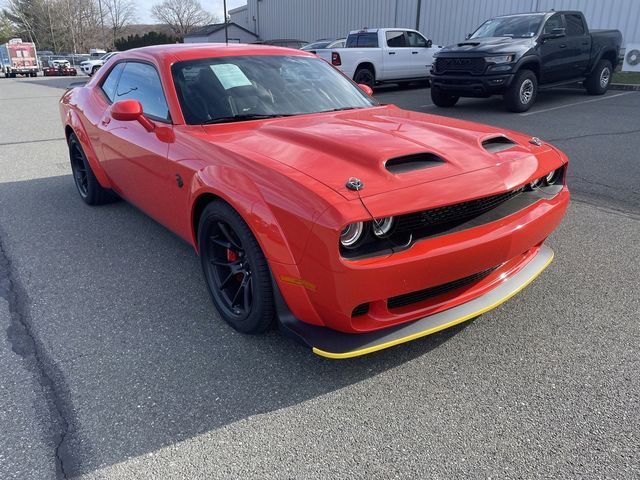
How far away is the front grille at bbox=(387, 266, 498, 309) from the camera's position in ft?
7.82

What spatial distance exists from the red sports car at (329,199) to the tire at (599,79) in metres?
10.2

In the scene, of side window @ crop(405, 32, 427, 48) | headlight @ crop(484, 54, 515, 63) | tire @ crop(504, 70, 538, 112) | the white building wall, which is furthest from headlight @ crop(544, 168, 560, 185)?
the white building wall

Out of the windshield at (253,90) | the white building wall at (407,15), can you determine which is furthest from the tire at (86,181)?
the white building wall at (407,15)

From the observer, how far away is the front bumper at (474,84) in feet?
31.3

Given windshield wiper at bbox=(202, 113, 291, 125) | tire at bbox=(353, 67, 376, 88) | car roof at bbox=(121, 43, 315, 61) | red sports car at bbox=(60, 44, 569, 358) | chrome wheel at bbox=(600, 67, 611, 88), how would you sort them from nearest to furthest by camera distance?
red sports car at bbox=(60, 44, 569, 358) < windshield wiper at bbox=(202, 113, 291, 125) < car roof at bbox=(121, 43, 315, 61) < chrome wheel at bbox=(600, 67, 611, 88) < tire at bbox=(353, 67, 376, 88)

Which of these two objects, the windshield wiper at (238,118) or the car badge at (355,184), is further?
the windshield wiper at (238,118)

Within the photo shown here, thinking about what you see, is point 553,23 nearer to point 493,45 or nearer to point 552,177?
point 493,45

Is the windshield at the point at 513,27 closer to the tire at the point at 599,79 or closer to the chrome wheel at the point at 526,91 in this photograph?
the chrome wheel at the point at 526,91

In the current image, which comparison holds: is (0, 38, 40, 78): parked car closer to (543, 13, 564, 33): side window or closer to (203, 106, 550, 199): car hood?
(543, 13, 564, 33): side window

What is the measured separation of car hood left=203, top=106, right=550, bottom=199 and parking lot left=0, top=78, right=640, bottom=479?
93 centimetres

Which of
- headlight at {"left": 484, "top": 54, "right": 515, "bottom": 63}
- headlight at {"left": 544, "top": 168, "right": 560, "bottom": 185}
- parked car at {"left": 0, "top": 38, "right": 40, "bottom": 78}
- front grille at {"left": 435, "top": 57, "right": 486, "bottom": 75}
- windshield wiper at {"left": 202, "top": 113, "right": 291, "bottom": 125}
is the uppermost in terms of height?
headlight at {"left": 484, "top": 54, "right": 515, "bottom": 63}

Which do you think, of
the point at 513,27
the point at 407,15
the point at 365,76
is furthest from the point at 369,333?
the point at 407,15

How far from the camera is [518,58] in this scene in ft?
31.1

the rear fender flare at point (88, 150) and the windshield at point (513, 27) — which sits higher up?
the windshield at point (513, 27)
